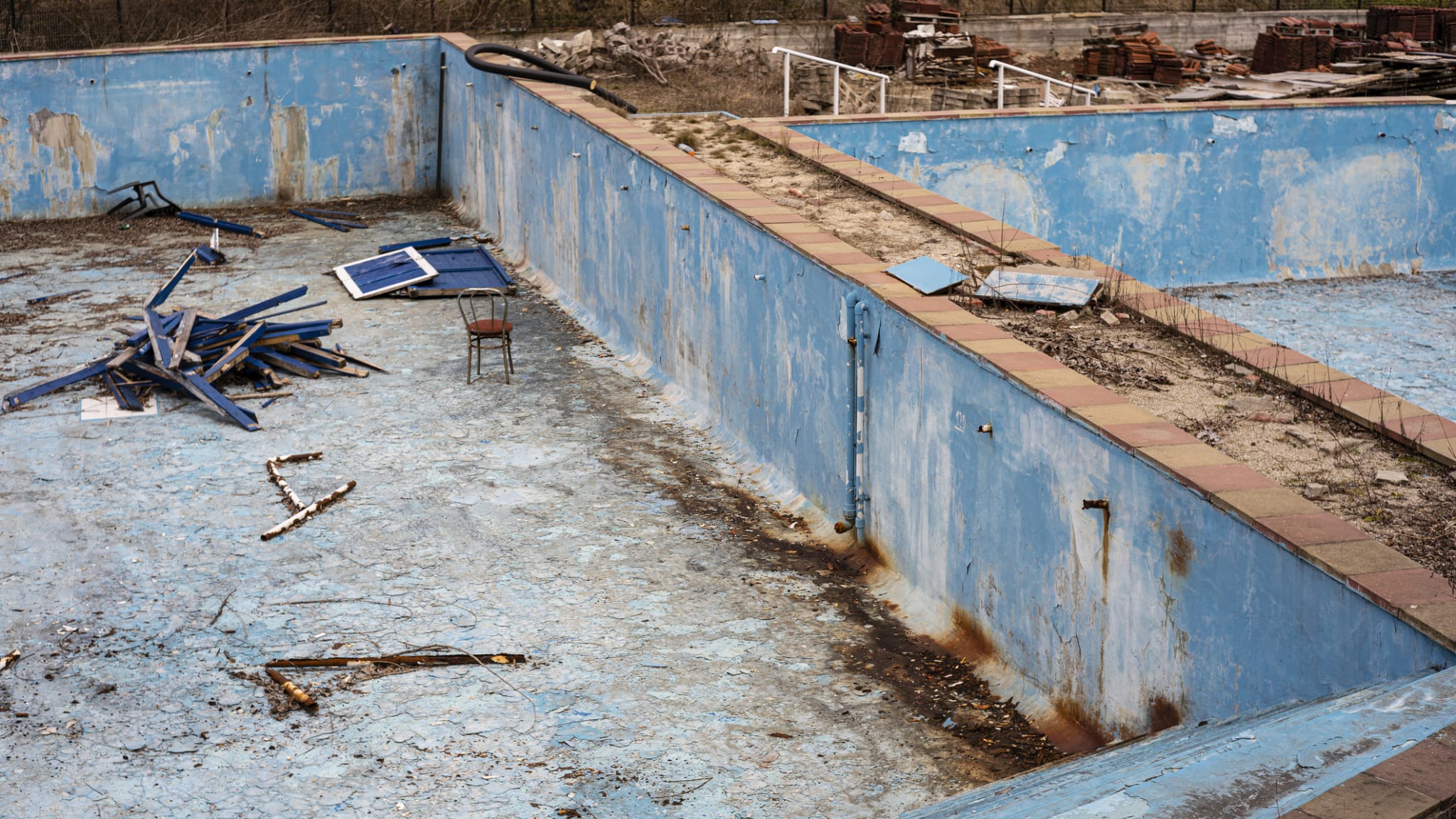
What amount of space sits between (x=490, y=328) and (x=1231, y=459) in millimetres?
7009

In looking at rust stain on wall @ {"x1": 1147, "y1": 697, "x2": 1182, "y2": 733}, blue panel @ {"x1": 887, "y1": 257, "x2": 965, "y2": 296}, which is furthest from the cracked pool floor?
blue panel @ {"x1": 887, "y1": 257, "x2": 965, "y2": 296}

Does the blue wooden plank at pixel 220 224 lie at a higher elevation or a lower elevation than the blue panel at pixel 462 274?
higher

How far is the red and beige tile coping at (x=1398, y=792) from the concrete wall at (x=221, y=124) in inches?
643

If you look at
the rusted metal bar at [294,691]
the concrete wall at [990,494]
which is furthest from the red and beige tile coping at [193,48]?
the rusted metal bar at [294,691]

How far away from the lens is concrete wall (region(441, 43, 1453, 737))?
15.5 ft

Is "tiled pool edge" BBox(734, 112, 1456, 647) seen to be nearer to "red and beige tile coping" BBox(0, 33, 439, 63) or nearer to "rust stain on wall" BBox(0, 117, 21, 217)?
"red and beige tile coping" BBox(0, 33, 439, 63)

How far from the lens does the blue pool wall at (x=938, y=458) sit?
4.80 meters

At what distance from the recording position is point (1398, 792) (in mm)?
3242

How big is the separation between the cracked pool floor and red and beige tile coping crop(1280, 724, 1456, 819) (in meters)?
2.45

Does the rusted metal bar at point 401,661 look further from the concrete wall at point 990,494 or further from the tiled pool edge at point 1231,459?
the tiled pool edge at point 1231,459

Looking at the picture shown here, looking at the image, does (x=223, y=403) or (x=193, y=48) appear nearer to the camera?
(x=223, y=403)

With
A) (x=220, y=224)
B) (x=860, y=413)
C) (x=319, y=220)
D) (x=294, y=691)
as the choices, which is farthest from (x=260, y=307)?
(x=860, y=413)

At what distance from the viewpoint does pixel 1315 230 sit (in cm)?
1495

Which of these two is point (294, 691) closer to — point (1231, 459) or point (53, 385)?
point (1231, 459)
